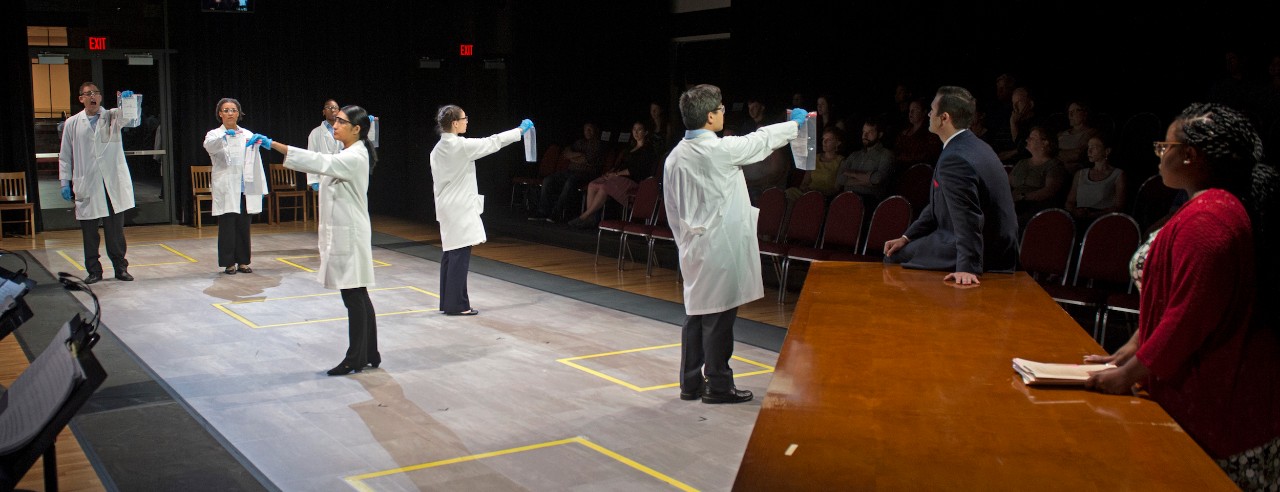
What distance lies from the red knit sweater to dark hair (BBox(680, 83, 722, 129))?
2.74 metres

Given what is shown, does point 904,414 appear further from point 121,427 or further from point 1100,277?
point 1100,277

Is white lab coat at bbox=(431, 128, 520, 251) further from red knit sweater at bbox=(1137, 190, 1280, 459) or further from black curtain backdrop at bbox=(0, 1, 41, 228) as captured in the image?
black curtain backdrop at bbox=(0, 1, 41, 228)

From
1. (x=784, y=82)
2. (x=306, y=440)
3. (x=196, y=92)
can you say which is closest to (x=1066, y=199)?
(x=784, y=82)

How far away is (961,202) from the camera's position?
3.93 m

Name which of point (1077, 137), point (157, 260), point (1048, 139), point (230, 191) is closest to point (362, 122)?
point (230, 191)

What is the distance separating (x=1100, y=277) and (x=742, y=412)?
2535 millimetres

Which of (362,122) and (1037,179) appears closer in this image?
(362,122)

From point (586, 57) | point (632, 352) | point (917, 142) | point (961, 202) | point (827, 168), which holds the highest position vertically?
point (586, 57)

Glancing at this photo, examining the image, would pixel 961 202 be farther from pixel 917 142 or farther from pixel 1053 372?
pixel 917 142

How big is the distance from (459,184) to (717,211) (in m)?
2.66

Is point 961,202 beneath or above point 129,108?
beneath

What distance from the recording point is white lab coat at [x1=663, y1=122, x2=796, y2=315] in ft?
16.3

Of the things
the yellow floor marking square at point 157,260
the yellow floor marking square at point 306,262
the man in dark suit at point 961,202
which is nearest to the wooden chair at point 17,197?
the yellow floor marking square at point 157,260

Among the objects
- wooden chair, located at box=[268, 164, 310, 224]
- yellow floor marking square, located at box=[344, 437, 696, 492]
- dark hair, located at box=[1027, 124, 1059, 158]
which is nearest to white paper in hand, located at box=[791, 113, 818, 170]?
yellow floor marking square, located at box=[344, 437, 696, 492]
